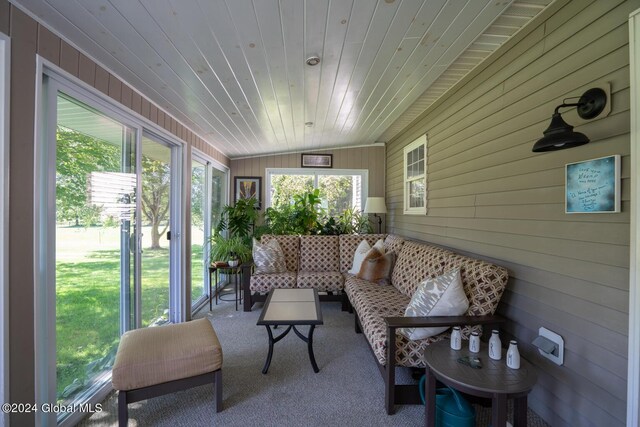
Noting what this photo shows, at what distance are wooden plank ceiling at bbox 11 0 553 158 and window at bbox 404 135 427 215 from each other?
29.9 inches

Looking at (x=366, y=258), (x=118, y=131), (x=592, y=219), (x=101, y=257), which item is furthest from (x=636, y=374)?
(x=118, y=131)

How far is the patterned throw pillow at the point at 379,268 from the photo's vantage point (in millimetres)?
3207

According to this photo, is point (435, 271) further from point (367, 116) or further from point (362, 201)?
point (362, 201)

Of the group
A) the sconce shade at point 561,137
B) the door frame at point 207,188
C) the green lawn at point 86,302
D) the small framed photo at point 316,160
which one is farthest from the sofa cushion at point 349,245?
the sconce shade at point 561,137

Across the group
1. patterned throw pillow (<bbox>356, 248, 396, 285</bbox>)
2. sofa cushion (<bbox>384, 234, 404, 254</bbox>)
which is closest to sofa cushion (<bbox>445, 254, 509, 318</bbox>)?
patterned throw pillow (<bbox>356, 248, 396, 285</bbox>)

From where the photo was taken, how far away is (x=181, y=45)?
5.42 feet

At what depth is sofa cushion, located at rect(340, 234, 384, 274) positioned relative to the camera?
3988 millimetres

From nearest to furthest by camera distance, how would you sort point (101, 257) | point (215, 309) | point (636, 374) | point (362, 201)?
point (636, 374), point (101, 257), point (215, 309), point (362, 201)

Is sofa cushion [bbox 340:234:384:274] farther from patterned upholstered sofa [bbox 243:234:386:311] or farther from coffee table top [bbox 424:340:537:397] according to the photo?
coffee table top [bbox 424:340:537:397]

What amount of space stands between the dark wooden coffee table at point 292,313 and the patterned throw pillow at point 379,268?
0.78m

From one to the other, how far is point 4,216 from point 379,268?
3001 millimetres

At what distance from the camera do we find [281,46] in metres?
1.74

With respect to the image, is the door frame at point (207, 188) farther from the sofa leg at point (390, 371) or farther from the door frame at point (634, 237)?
the door frame at point (634, 237)

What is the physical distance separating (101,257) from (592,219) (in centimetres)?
309
